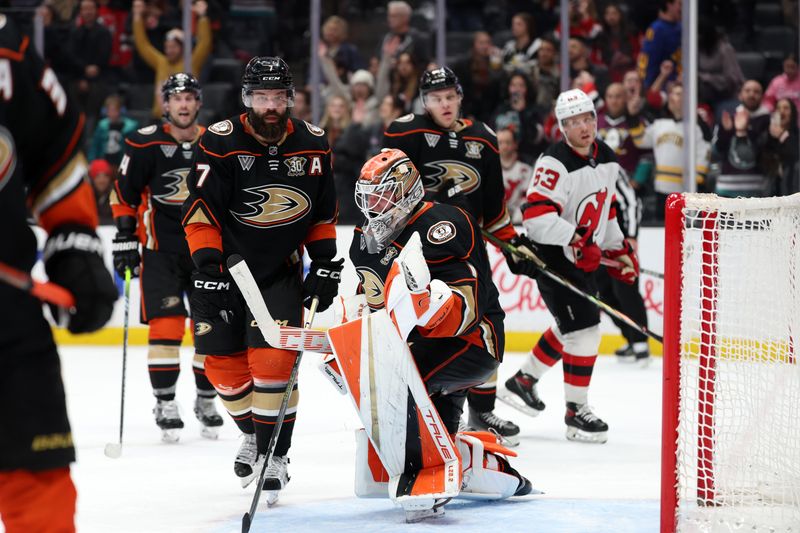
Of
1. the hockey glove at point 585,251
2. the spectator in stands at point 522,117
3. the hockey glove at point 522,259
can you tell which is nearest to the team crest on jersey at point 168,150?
the hockey glove at point 522,259

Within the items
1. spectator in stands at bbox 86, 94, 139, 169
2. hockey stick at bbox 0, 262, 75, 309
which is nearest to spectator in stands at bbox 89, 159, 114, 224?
spectator in stands at bbox 86, 94, 139, 169

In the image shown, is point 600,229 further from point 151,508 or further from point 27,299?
point 27,299

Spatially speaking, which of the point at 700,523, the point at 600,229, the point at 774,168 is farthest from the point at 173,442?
the point at 774,168

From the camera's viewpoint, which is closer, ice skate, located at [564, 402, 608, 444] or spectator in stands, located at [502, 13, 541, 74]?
ice skate, located at [564, 402, 608, 444]

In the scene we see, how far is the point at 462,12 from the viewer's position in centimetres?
822

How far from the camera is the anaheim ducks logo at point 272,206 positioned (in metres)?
3.56

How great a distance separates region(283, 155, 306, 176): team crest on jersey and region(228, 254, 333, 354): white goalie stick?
38 cm

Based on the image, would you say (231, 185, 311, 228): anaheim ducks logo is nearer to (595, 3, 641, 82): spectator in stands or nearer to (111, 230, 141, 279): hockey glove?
(111, 230, 141, 279): hockey glove

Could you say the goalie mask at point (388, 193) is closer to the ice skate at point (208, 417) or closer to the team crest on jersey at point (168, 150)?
the team crest on jersey at point (168, 150)

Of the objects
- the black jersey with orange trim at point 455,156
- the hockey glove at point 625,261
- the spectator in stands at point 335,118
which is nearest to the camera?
the black jersey with orange trim at point 455,156

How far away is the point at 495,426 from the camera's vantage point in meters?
4.59

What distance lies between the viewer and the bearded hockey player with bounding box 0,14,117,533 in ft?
6.46

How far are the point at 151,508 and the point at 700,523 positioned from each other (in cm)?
160

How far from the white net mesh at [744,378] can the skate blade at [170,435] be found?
225 cm
